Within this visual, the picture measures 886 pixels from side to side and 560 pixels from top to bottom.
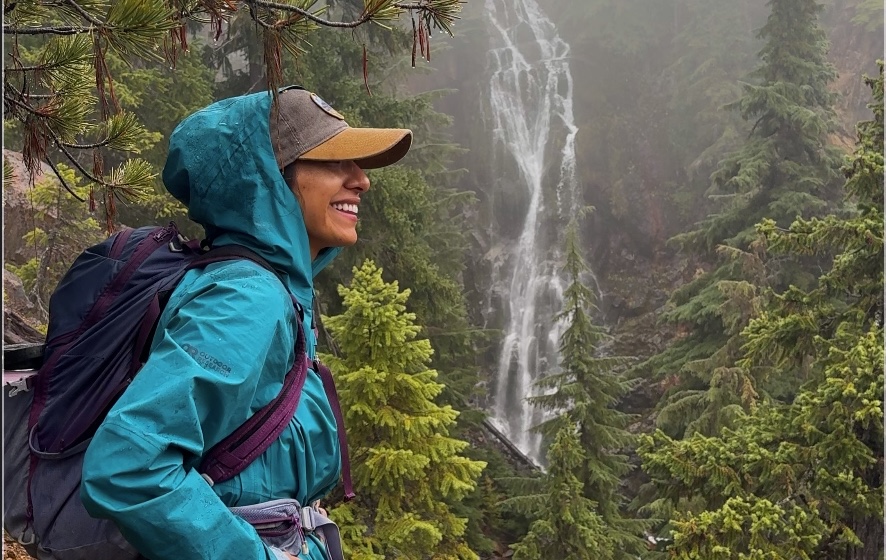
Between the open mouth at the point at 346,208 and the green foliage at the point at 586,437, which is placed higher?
the open mouth at the point at 346,208

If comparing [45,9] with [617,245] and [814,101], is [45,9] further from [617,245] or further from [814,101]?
[617,245]

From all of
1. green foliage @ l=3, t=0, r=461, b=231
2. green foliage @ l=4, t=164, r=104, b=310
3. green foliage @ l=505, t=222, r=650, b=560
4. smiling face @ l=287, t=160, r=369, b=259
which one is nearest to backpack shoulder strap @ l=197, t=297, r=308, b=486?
smiling face @ l=287, t=160, r=369, b=259

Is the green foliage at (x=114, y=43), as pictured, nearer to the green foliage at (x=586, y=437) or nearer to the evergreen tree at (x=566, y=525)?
the evergreen tree at (x=566, y=525)

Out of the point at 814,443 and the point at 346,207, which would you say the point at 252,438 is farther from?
the point at 814,443

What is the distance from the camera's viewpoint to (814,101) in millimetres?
16812

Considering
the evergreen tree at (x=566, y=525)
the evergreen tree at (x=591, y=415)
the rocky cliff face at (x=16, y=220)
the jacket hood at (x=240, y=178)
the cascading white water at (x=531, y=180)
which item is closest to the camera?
the jacket hood at (x=240, y=178)

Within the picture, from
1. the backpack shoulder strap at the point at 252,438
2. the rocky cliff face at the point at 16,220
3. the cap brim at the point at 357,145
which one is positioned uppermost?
the cap brim at the point at 357,145

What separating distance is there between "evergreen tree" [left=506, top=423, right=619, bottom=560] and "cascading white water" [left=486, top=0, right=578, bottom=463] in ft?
32.4

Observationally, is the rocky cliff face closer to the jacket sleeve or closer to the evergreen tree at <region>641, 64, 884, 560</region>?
the evergreen tree at <region>641, 64, 884, 560</region>

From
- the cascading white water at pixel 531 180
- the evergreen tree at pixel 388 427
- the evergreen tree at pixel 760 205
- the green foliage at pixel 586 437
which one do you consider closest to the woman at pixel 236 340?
the evergreen tree at pixel 388 427

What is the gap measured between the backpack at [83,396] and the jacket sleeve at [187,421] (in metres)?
0.07

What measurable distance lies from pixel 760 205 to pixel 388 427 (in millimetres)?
12461

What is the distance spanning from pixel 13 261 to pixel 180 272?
26.3ft

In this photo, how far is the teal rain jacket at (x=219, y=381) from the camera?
1.28 m
